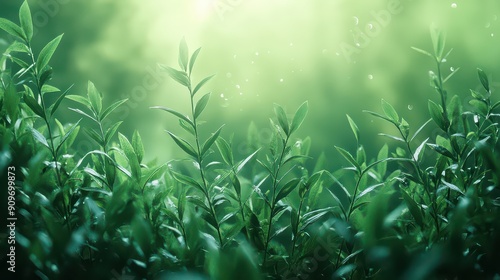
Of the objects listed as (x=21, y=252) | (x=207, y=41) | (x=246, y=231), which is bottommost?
(x=246, y=231)

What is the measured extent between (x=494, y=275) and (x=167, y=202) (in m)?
0.55

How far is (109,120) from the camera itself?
1469mm

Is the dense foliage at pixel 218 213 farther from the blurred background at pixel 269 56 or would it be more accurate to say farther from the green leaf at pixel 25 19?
the blurred background at pixel 269 56

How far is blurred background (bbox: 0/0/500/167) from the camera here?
1.35 metres

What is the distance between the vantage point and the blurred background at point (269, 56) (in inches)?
53.2

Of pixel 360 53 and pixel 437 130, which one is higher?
pixel 360 53

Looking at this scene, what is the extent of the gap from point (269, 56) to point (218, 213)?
747 mm

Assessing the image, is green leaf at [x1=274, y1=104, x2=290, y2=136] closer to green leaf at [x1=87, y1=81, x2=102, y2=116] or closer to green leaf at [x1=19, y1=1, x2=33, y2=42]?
green leaf at [x1=87, y1=81, x2=102, y2=116]

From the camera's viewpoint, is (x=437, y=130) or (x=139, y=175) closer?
(x=139, y=175)

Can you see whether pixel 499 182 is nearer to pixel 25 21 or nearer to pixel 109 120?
pixel 25 21

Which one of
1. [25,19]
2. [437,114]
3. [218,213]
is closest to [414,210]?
[437,114]

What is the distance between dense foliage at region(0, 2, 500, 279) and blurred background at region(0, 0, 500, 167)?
432 millimetres

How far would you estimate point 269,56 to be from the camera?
56.3 inches


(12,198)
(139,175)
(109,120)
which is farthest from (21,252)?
(109,120)
